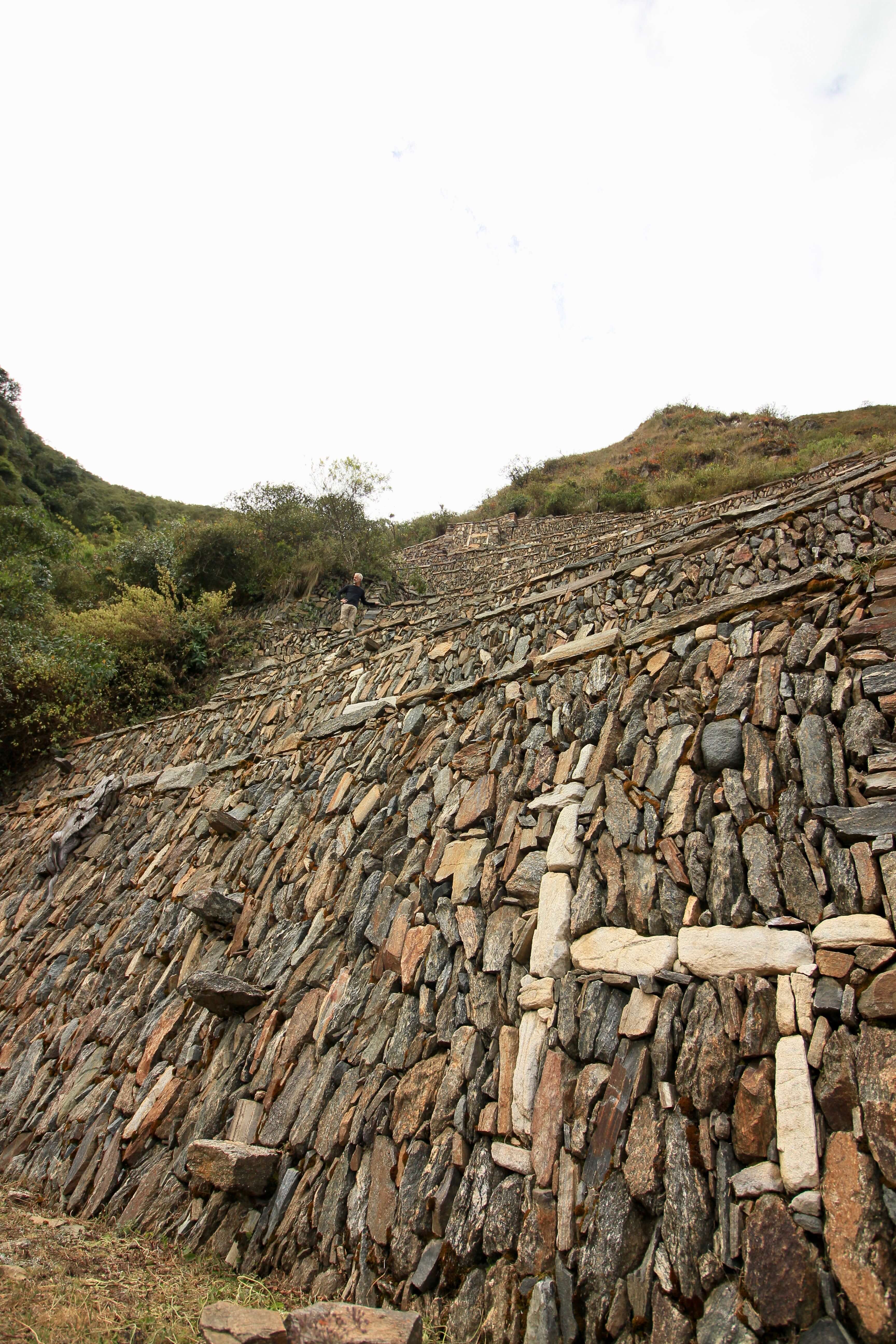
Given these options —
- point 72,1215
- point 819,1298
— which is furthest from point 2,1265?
point 819,1298

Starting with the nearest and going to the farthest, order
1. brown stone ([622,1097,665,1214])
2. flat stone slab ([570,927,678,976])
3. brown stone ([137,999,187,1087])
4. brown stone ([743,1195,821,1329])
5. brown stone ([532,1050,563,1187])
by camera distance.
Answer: brown stone ([743,1195,821,1329])
brown stone ([622,1097,665,1214])
brown stone ([532,1050,563,1187])
flat stone slab ([570,927,678,976])
brown stone ([137,999,187,1087])

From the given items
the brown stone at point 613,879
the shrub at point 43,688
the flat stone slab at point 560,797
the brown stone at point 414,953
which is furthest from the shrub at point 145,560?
the brown stone at point 613,879

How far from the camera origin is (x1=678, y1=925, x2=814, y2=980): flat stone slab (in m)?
3.05

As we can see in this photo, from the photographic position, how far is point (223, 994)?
5.45m

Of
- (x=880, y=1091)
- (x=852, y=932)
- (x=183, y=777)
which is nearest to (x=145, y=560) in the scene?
(x=183, y=777)

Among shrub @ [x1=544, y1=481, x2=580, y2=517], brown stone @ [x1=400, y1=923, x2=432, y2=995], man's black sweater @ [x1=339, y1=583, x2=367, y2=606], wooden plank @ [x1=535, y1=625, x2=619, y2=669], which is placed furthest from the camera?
shrub @ [x1=544, y1=481, x2=580, y2=517]

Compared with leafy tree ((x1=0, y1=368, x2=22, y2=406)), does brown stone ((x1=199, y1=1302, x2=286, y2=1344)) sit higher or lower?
lower

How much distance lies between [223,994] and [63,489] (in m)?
41.9

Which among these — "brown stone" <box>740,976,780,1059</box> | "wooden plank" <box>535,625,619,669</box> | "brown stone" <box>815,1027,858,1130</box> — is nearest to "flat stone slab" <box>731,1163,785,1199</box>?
"brown stone" <box>815,1027,858,1130</box>

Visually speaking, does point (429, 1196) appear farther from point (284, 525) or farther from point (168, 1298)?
point (284, 525)

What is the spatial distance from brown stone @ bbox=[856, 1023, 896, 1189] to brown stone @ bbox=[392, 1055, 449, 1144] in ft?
8.03

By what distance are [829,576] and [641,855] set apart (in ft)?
9.82

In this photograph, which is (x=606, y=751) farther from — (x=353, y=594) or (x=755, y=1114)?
(x=353, y=594)

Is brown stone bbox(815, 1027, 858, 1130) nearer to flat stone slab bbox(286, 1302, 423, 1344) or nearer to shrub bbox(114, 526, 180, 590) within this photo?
flat stone slab bbox(286, 1302, 423, 1344)
